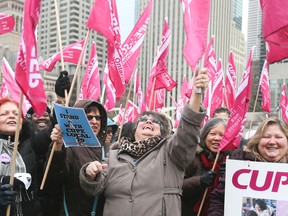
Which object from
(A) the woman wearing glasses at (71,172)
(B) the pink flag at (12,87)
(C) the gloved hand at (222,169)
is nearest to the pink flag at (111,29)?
(B) the pink flag at (12,87)

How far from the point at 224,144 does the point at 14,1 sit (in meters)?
30.8

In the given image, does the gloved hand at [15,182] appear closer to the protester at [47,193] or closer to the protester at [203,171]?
the protester at [47,193]

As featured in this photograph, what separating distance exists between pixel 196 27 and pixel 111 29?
1883 millimetres

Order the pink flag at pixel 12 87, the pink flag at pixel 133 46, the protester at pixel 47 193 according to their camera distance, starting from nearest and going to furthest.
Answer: the protester at pixel 47 193
the pink flag at pixel 133 46
the pink flag at pixel 12 87

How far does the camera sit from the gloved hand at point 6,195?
2.47m

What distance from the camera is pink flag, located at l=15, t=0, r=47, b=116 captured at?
2688 millimetres

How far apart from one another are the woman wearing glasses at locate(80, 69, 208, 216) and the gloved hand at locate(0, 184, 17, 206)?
18.4 inches

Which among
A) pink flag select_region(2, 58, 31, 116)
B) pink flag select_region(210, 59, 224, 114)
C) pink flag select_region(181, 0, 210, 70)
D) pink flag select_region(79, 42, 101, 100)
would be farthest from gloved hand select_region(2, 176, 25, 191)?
pink flag select_region(210, 59, 224, 114)

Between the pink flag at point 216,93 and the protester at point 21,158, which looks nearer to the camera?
the protester at point 21,158

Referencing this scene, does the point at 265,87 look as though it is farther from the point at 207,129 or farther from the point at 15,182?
the point at 15,182

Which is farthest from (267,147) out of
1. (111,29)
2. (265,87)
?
(265,87)

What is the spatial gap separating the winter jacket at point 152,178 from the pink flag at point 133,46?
140 inches

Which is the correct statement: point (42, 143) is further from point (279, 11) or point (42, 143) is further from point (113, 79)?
point (113, 79)

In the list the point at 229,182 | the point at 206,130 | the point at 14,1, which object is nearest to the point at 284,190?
the point at 229,182
